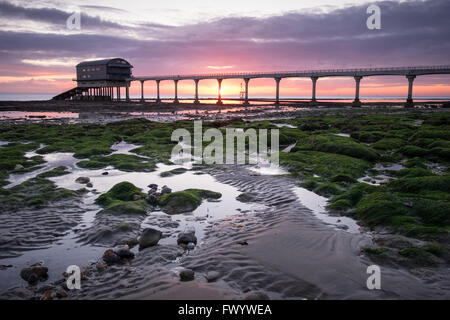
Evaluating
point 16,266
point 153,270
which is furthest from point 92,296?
point 16,266

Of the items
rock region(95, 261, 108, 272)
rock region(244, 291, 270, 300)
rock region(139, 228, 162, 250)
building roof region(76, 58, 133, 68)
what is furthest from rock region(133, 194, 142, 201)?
building roof region(76, 58, 133, 68)

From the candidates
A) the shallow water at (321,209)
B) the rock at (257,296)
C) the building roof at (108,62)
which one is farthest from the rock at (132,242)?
the building roof at (108,62)

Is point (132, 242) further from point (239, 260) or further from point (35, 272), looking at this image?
point (239, 260)

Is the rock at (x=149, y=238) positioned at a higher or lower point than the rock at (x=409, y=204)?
lower

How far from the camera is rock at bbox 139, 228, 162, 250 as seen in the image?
768 centimetres

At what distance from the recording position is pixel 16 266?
22.1ft

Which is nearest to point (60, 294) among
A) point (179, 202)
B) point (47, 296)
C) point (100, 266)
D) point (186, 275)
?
point (47, 296)

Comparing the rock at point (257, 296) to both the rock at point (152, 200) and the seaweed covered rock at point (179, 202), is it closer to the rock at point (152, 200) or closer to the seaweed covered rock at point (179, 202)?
the seaweed covered rock at point (179, 202)

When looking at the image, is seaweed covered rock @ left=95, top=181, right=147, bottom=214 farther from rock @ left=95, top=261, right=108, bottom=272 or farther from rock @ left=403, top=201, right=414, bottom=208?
rock @ left=403, top=201, right=414, bottom=208
